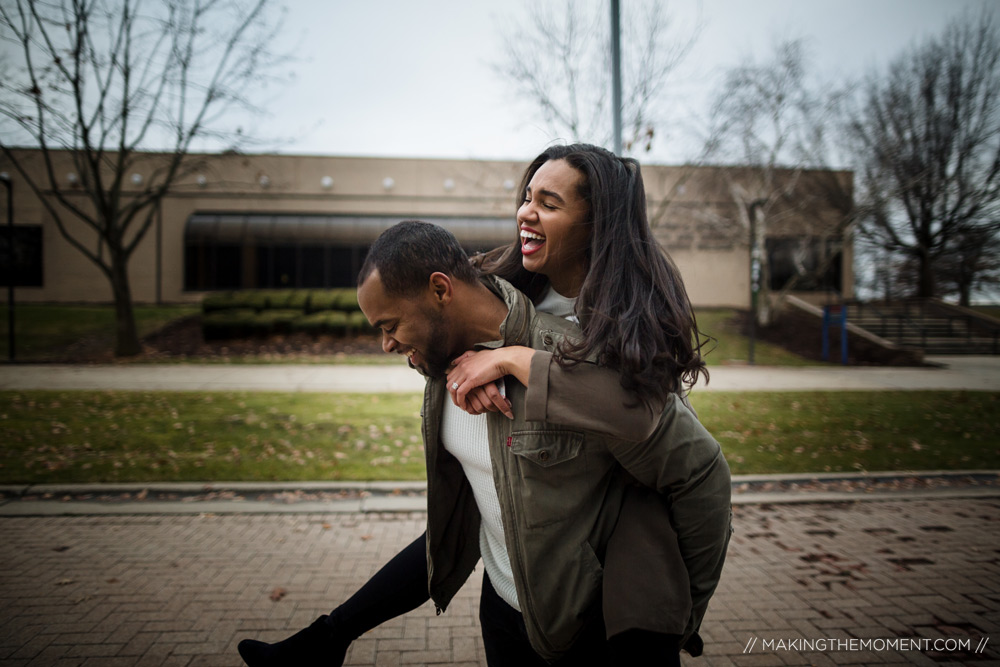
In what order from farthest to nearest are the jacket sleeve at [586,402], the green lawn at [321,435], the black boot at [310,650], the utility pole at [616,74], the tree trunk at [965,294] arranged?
the tree trunk at [965,294], the utility pole at [616,74], the green lawn at [321,435], the black boot at [310,650], the jacket sleeve at [586,402]

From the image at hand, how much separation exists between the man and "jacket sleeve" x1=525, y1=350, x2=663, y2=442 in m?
0.09

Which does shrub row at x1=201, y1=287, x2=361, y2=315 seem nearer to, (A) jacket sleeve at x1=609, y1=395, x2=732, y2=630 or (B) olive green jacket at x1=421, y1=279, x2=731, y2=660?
(B) olive green jacket at x1=421, y1=279, x2=731, y2=660

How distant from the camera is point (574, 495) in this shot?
1.46m

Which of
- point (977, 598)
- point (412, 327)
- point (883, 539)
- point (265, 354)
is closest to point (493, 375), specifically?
point (412, 327)

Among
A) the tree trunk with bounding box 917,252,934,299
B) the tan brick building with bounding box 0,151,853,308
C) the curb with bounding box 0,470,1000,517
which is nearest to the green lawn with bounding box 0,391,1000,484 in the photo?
the curb with bounding box 0,470,1000,517

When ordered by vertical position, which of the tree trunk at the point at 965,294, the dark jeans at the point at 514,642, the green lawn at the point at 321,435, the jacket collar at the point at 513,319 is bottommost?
the green lawn at the point at 321,435

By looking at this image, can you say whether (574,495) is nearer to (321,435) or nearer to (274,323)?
(321,435)

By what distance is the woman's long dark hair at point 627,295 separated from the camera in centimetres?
132

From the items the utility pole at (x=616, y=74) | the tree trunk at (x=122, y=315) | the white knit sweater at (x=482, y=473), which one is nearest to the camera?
the white knit sweater at (x=482, y=473)

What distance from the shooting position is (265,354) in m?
16.3

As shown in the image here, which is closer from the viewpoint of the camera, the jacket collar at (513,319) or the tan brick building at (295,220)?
the jacket collar at (513,319)

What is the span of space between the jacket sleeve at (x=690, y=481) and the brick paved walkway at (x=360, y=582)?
213 cm

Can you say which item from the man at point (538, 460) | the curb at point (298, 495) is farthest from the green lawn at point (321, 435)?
the man at point (538, 460)

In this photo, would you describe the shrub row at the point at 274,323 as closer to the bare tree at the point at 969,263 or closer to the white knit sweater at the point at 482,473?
the white knit sweater at the point at 482,473
